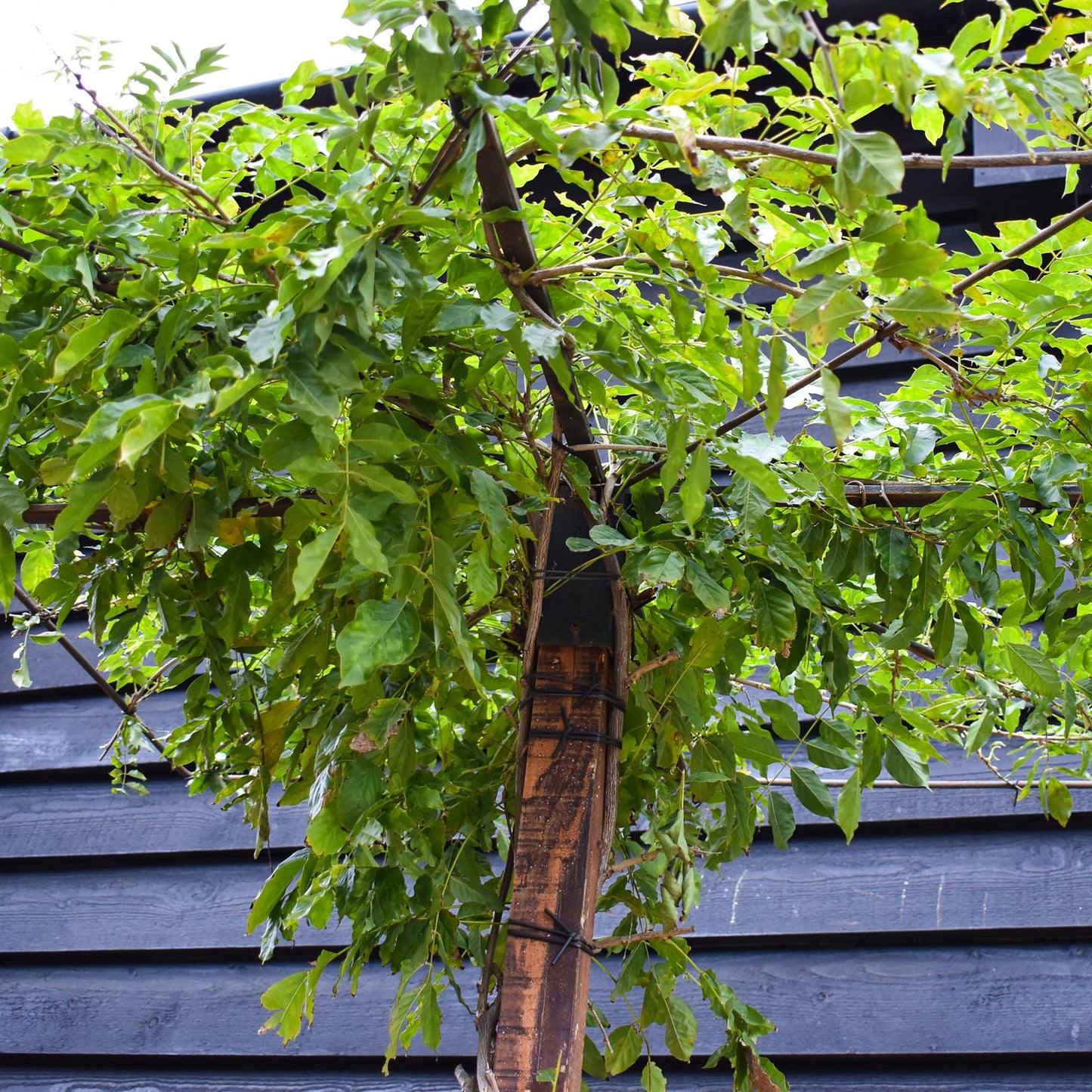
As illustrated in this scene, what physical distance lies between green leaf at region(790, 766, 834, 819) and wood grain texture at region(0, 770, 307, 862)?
166 cm

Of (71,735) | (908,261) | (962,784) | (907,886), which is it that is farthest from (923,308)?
(71,735)

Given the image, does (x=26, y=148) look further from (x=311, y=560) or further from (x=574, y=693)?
(x=574, y=693)

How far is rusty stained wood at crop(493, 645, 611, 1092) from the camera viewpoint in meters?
0.92

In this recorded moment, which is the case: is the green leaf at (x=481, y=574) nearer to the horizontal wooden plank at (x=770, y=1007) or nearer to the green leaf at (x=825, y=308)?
the green leaf at (x=825, y=308)

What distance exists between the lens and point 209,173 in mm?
930

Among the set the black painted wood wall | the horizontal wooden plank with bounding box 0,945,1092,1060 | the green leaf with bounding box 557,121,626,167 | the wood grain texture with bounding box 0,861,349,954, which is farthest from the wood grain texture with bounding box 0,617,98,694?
the green leaf with bounding box 557,121,626,167

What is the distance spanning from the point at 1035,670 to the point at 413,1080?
1628 mm

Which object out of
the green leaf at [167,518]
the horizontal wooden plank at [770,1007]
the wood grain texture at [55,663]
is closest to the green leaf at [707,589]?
the green leaf at [167,518]

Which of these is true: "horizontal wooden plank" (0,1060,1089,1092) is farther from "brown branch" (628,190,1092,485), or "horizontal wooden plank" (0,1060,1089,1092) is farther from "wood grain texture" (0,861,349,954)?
"brown branch" (628,190,1092,485)

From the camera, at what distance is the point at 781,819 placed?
3.56 feet

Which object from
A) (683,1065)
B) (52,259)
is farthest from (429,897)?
(683,1065)

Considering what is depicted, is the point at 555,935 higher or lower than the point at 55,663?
higher

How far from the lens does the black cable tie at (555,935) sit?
3.11ft

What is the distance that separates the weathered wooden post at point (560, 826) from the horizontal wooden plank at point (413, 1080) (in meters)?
1.16
